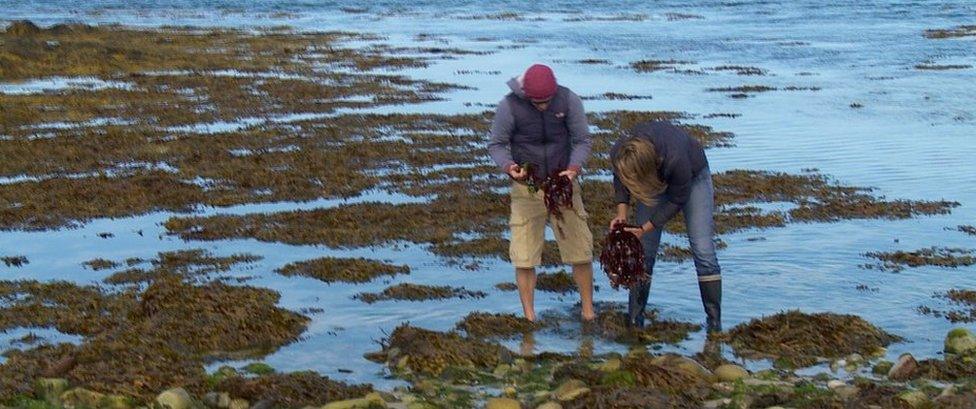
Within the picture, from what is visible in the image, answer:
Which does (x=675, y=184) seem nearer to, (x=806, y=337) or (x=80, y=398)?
(x=806, y=337)

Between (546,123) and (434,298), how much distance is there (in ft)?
8.92

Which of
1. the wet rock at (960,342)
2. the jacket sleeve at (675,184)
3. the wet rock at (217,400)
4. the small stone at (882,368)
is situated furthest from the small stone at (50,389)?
the wet rock at (960,342)

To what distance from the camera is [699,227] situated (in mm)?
10898

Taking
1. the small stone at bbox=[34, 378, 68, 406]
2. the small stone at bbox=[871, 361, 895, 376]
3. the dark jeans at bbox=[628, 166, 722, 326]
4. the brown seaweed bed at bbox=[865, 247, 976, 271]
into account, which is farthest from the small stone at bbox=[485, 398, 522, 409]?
the brown seaweed bed at bbox=[865, 247, 976, 271]

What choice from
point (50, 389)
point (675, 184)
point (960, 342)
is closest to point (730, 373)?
point (675, 184)

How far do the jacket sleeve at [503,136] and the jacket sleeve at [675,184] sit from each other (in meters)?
1.25

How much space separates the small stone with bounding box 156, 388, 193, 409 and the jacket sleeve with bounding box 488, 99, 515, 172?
121 inches

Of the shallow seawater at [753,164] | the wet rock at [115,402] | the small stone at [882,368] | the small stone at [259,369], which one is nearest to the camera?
the wet rock at [115,402]

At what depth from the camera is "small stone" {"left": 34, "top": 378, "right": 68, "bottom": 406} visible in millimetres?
9453

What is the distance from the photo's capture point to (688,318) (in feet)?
39.1

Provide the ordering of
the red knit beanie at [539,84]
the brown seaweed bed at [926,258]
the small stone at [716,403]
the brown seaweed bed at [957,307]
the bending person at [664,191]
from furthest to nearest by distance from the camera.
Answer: the brown seaweed bed at [926,258], the brown seaweed bed at [957,307], the red knit beanie at [539,84], the bending person at [664,191], the small stone at [716,403]

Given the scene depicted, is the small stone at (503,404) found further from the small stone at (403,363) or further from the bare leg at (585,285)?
the bare leg at (585,285)

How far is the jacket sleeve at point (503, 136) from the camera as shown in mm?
10969

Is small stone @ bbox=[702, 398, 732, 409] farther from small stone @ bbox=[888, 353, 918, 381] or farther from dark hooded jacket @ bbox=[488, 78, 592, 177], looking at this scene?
dark hooded jacket @ bbox=[488, 78, 592, 177]
